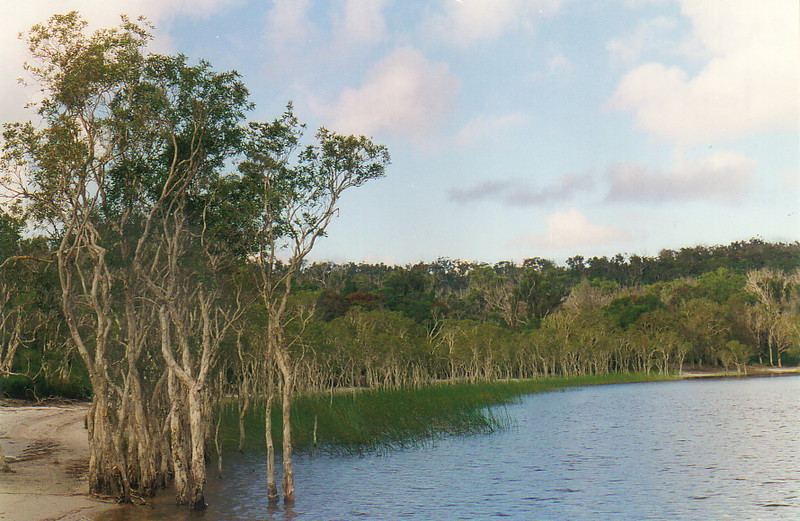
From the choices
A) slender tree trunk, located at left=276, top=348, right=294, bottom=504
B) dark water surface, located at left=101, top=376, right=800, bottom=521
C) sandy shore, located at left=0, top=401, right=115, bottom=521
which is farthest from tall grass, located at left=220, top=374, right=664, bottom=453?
slender tree trunk, located at left=276, top=348, right=294, bottom=504

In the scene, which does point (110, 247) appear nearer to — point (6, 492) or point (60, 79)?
point (60, 79)

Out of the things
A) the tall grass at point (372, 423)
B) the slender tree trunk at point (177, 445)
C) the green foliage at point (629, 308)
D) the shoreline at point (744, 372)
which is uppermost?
the green foliage at point (629, 308)

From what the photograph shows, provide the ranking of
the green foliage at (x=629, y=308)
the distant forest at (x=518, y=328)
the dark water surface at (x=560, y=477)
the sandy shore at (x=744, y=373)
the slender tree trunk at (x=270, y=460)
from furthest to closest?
the green foliage at (x=629, y=308), the sandy shore at (x=744, y=373), the distant forest at (x=518, y=328), the dark water surface at (x=560, y=477), the slender tree trunk at (x=270, y=460)

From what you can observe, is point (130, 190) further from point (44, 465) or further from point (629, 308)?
point (629, 308)

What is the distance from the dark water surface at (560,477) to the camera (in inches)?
896

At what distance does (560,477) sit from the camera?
29.4 metres

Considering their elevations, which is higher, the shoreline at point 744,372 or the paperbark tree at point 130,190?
the paperbark tree at point 130,190

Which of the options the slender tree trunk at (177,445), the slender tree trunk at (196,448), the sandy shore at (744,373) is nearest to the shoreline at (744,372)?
the sandy shore at (744,373)

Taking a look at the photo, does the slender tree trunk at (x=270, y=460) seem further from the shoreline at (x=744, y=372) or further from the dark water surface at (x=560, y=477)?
the shoreline at (x=744, y=372)

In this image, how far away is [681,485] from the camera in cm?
2694

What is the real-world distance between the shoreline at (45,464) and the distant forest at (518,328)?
690cm

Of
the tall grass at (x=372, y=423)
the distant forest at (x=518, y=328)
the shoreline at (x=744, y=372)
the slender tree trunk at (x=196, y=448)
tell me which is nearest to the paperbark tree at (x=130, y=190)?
the slender tree trunk at (x=196, y=448)

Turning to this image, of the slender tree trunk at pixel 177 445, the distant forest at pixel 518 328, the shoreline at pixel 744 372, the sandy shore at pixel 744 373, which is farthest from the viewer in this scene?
the sandy shore at pixel 744 373

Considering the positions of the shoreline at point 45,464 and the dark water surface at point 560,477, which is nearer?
the shoreline at point 45,464
